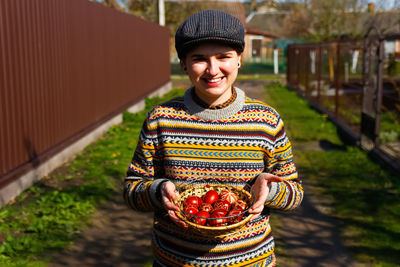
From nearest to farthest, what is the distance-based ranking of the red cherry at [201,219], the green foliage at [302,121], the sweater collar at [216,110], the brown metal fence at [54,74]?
the red cherry at [201,219]
the sweater collar at [216,110]
the brown metal fence at [54,74]
the green foliage at [302,121]

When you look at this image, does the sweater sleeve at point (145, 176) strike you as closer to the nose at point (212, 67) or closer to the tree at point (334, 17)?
the nose at point (212, 67)

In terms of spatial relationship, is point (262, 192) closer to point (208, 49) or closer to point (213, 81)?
point (213, 81)

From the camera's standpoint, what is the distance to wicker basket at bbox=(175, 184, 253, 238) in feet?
6.43

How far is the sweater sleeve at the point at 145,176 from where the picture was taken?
215 centimetres

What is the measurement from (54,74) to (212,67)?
606 cm

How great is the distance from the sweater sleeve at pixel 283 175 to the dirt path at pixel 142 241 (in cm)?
238

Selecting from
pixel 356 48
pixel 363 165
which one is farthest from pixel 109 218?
pixel 356 48

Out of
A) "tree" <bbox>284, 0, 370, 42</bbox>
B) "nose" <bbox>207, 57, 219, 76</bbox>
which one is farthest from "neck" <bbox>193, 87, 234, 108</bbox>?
"tree" <bbox>284, 0, 370, 42</bbox>

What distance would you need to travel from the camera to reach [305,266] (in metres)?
4.45

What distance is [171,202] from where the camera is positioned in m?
2.03

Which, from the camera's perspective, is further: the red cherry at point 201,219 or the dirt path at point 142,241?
the dirt path at point 142,241

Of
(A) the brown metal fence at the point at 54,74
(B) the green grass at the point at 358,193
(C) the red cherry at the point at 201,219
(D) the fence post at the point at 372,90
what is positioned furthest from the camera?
(D) the fence post at the point at 372,90

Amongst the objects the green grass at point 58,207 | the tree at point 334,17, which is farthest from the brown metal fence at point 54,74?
the tree at point 334,17

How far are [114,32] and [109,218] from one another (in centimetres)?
713
